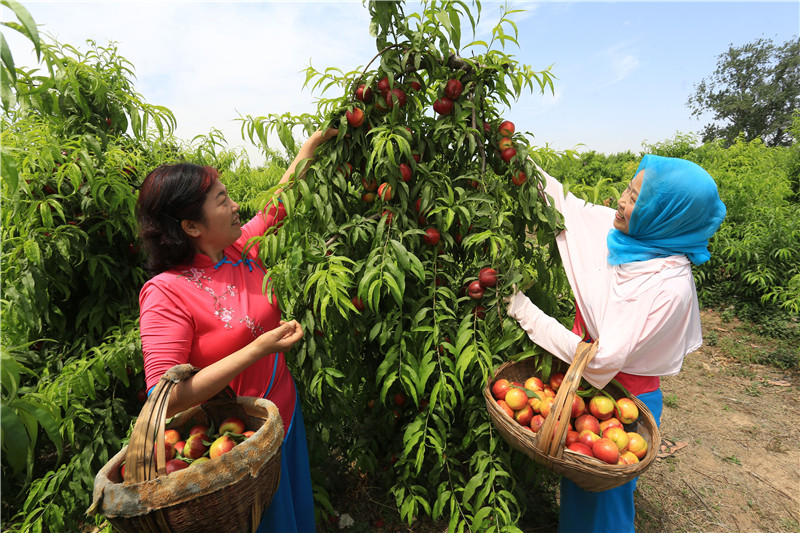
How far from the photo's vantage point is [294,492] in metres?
1.95

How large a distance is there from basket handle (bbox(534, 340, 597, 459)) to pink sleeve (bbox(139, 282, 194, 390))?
133cm

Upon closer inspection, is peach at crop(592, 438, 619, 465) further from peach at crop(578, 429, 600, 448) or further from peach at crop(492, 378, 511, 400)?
peach at crop(492, 378, 511, 400)

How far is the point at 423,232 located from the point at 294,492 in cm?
138

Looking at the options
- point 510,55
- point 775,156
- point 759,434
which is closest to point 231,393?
point 510,55

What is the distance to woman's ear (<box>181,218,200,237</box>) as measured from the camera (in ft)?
5.28

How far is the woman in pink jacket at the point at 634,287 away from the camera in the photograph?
62.8 inches

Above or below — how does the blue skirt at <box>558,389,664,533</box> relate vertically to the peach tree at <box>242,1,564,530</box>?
below

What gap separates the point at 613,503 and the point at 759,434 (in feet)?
9.78

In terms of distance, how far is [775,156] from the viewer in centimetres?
878

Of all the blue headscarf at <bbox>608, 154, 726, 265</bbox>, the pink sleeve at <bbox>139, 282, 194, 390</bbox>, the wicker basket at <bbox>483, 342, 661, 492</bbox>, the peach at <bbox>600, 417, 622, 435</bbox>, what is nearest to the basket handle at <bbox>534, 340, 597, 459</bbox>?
A: the wicker basket at <bbox>483, 342, 661, 492</bbox>

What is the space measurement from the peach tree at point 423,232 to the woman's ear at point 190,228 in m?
0.28

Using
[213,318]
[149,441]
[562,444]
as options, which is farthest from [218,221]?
[562,444]

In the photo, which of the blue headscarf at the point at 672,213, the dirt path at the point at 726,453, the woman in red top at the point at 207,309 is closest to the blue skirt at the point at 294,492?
the woman in red top at the point at 207,309

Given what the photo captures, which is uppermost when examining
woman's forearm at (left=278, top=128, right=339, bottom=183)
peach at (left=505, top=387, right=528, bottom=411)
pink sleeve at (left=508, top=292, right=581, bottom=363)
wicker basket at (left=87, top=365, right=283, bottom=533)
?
woman's forearm at (left=278, top=128, right=339, bottom=183)
